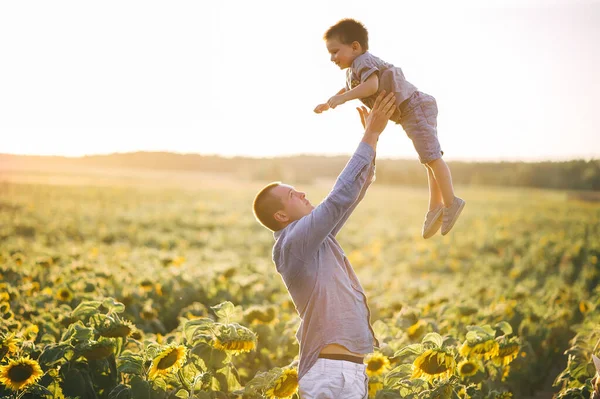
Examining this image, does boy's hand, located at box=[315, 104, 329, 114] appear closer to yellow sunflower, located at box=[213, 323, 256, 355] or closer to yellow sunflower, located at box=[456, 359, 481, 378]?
yellow sunflower, located at box=[213, 323, 256, 355]

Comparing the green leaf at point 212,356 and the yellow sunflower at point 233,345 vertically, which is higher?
the yellow sunflower at point 233,345

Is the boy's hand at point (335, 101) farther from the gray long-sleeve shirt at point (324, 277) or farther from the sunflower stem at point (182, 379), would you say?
the sunflower stem at point (182, 379)

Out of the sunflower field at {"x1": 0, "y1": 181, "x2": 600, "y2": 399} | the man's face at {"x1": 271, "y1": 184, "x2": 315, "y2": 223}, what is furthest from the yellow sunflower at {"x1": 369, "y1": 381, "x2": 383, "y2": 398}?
the man's face at {"x1": 271, "y1": 184, "x2": 315, "y2": 223}

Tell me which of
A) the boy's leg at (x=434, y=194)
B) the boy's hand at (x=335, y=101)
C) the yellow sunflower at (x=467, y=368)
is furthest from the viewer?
the boy's leg at (x=434, y=194)

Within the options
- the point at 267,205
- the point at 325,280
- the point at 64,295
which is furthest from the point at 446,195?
the point at 64,295

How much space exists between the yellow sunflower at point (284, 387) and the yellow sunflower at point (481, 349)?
1135 millimetres

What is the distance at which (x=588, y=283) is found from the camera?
10641 millimetres

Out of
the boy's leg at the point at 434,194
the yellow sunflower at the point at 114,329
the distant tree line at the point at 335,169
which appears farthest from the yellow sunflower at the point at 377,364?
the distant tree line at the point at 335,169

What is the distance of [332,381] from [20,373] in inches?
70.5

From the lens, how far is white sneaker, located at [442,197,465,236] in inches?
134

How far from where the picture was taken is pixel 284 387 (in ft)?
9.92

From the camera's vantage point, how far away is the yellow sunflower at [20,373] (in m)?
3.10

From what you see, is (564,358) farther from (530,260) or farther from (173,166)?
(173,166)

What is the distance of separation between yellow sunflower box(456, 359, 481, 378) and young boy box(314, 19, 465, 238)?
0.85 meters
